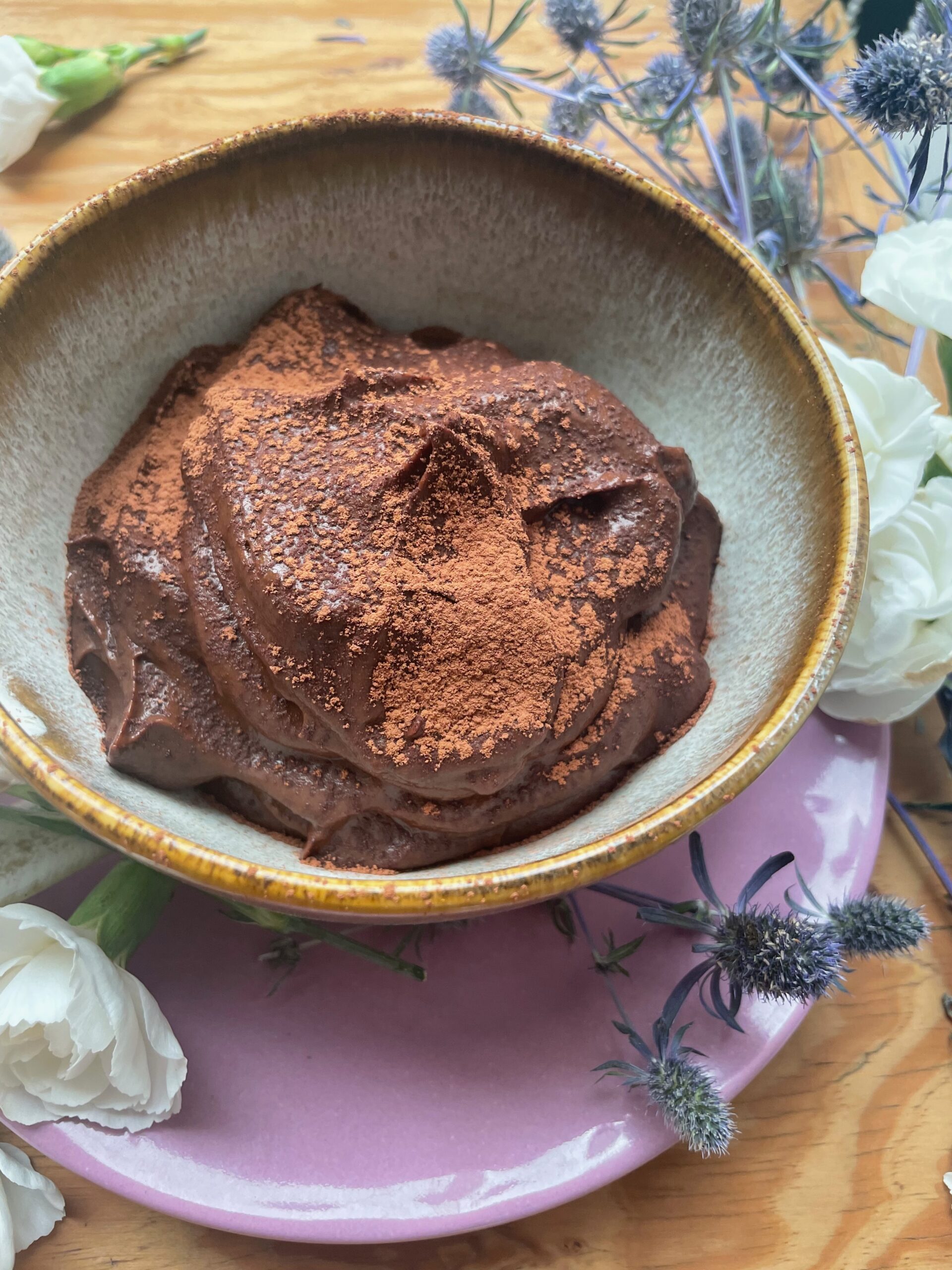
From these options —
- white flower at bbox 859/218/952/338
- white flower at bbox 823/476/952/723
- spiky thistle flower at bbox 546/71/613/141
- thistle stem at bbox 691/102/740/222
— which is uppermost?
spiky thistle flower at bbox 546/71/613/141

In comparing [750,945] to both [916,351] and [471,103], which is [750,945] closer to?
[916,351]

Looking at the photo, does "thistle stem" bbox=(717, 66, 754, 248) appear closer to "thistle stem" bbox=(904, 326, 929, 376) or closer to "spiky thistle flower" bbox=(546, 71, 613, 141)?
"spiky thistle flower" bbox=(546, 71, 613, 141)

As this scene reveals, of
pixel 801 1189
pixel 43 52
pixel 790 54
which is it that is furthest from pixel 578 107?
pixel 801 1189

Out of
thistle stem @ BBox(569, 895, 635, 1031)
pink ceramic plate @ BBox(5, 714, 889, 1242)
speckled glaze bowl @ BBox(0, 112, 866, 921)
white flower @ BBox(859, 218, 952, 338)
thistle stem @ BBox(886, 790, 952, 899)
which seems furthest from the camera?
thistle stem @ BBox(886, 790, 952, 899)

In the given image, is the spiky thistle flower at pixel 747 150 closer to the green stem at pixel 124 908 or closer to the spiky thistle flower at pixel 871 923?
the spiky thistle flower at pixel 871 923

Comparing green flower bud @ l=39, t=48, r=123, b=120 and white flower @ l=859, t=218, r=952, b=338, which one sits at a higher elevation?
green flower bud @ l=39, t=48, r=123, b=120

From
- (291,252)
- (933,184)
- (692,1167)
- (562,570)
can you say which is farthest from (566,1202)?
(933,184)

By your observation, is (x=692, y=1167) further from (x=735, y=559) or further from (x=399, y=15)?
(x=399, y=15)

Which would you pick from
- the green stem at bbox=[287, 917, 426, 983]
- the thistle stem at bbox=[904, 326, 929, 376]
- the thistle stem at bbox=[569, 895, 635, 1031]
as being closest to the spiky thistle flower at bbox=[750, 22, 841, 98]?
the thistle stem at bbox=[904, 326, 929, 376]
